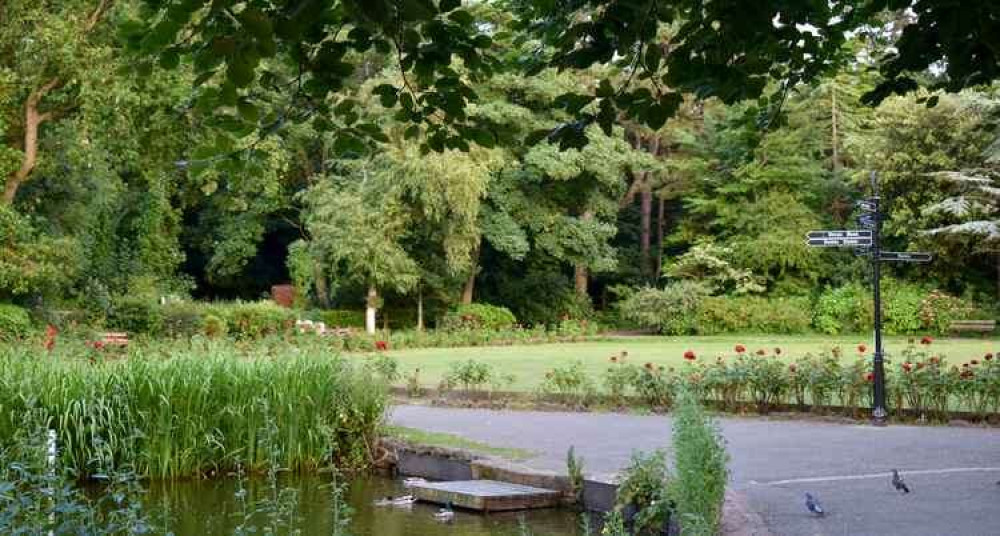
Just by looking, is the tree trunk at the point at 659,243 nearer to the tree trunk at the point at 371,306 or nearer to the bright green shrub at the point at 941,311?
the bright green shrub at the point at 941,311

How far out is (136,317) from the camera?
94.2ft

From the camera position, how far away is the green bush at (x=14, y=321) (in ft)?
77.2

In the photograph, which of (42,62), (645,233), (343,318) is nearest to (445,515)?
(42,62)

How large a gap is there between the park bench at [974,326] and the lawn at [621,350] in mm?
1378

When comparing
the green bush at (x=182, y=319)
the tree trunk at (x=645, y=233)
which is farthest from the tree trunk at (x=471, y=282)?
the green bush at (x=182, y=319)

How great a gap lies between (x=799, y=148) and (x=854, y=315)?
6.71m

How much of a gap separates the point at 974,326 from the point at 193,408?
2753 cm

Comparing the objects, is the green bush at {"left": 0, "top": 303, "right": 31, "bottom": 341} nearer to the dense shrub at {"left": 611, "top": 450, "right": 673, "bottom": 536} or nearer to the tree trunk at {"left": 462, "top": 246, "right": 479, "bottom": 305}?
the tree trunk at {"left": 462, "top": 246, "right": 479, "bottom": 305}

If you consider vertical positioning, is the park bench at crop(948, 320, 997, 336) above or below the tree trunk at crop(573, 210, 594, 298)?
below

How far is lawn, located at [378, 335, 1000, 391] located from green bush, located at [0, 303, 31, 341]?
7737mm

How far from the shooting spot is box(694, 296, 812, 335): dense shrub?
3591 cm

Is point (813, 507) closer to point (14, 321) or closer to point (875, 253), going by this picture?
point (875, 253)

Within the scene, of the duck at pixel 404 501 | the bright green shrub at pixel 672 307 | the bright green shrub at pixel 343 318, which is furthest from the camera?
the bright green shrub at pixel 672 307

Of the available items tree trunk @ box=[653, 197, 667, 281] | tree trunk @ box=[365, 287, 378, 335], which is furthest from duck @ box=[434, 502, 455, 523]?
tree trunk @ box=[653, 197, 667, 281]
